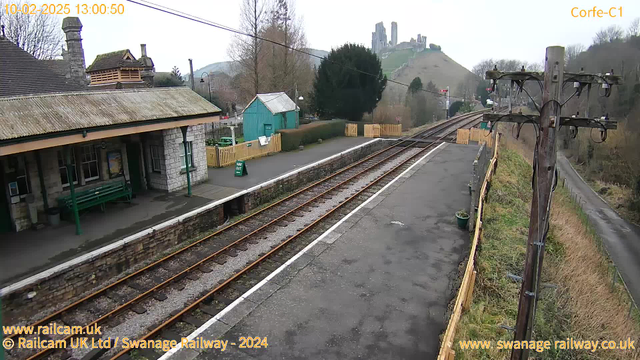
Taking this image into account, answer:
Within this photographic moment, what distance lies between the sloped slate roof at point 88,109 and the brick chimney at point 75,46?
5524 millimetres

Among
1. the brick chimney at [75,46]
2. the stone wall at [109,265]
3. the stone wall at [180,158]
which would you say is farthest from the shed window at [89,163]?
the brick chimney at [75,46]

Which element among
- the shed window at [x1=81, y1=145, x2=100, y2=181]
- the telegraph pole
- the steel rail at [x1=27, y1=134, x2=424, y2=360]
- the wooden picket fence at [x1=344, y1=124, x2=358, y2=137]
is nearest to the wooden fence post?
the telegraph pole

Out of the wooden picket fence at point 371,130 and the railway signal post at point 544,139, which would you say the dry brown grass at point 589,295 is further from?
the wooden picket fence at point 371,130

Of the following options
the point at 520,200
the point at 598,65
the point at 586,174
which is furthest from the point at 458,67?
the point at 520,200

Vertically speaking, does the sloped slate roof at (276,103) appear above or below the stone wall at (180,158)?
above

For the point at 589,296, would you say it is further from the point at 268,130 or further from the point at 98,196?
the point at 268,130

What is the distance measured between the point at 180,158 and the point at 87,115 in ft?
15.3

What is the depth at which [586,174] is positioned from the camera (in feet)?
112

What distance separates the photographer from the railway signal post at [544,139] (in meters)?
4.70

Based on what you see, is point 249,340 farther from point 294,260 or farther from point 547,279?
point 547,279

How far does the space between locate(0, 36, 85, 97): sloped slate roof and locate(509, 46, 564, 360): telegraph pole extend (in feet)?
48.3

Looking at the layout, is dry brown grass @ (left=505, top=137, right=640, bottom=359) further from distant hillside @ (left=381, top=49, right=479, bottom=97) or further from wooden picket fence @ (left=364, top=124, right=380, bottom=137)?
distant hillside @ (left=381, top=49, right=479, bottom=97)

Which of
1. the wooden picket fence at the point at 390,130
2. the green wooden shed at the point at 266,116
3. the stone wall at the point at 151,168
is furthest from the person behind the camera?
the wooden picket fence at the point at 390,130

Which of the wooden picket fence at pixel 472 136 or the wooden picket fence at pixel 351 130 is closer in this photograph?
the wooden picket fence at pixel 472 136
